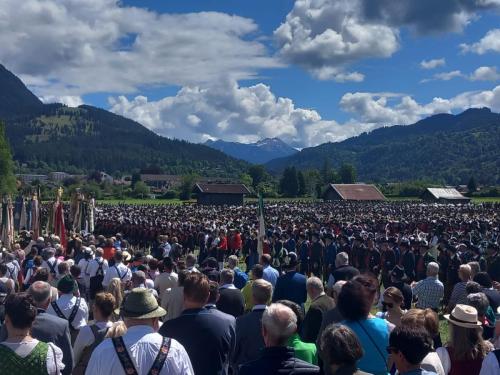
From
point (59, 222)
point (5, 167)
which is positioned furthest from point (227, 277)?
point (5, 167)

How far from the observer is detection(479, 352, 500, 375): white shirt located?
417 cm

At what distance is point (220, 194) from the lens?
80.0 m

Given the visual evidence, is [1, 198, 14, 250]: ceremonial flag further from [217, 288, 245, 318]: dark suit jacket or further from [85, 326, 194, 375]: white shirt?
[85, 326, 194, 375]: white shirt

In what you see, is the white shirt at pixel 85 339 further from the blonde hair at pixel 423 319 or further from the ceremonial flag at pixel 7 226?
the ceremonial flag at pixel 7 226

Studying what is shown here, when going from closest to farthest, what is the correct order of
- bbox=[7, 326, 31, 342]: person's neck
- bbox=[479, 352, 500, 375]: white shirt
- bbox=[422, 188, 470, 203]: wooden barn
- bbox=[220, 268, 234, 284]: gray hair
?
bbox=[479, 352, 500, 375]: white shirt, bbox=[7, 326, 31, 342]: person's neck, bbox=[220, 268, 234, 284]: gray hair, bbox=[422, 188, 470, 203]: wooden barn

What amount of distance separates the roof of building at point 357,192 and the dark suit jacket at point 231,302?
271 feet

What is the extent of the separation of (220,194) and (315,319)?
240 ft

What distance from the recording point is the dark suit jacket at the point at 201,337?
511 cm

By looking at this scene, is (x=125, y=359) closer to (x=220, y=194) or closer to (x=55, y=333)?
(x=55, y=333)

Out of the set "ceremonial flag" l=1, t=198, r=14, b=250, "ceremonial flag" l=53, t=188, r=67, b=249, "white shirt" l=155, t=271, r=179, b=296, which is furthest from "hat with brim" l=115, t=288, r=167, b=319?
"ceremonial flag" l=1, t=198, r=14, b=250

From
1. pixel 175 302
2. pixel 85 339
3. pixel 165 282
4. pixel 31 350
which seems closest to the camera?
pixel 31 350

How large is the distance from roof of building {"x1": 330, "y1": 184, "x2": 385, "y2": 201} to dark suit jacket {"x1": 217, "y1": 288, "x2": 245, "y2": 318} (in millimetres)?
82680

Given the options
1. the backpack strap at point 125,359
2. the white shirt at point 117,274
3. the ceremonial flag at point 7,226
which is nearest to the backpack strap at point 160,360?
the backpack strap at point 125,359

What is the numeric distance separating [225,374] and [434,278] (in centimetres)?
530
